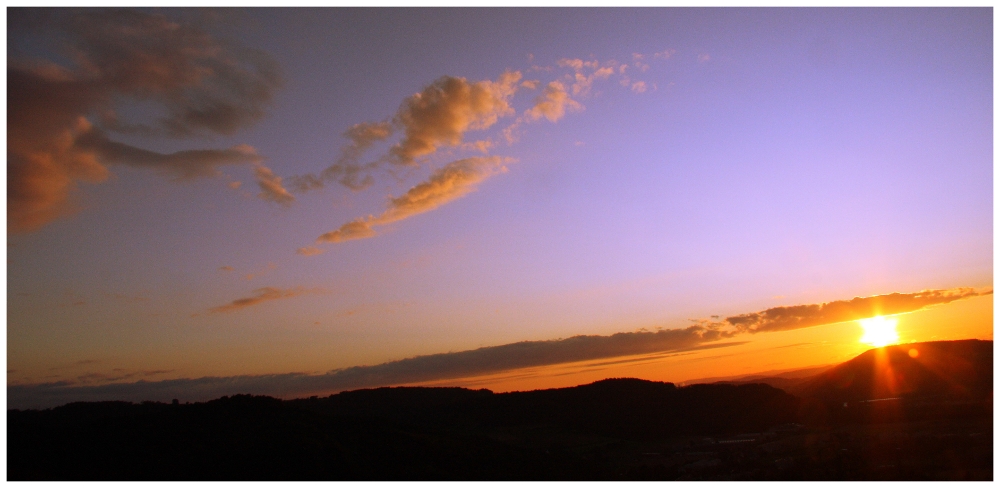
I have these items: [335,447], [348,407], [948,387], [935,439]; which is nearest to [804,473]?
[935,439]

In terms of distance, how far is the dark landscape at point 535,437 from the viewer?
29.4 meters

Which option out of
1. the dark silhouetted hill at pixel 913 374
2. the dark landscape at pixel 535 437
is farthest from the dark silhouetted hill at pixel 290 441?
the dark silhouetted hill at pixel 913 374

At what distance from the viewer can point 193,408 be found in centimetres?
3806

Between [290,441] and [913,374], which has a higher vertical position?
[290,441]

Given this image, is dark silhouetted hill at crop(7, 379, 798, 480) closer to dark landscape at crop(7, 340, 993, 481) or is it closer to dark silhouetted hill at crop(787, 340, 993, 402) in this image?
dark landscape at crop(7, 340, 993, 481)

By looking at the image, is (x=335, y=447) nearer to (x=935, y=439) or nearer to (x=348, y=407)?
(x=348, y=407)

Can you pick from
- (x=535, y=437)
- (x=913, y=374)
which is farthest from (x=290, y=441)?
(x=913, y=374)

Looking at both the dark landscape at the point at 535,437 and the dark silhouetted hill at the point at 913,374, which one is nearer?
the dark landscape at the point at 535,437

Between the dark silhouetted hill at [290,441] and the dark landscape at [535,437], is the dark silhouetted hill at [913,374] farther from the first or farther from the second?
the dark silhouetted hill at [290,441]

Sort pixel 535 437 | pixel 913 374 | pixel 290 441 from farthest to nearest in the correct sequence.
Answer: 1. pixel 913 374
2. pixel 535 437
3. pixel 290 441

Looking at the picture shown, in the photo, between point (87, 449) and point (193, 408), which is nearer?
point (87, 449)

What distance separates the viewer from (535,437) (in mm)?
54375

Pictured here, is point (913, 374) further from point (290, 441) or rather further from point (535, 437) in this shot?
point (290, 441)

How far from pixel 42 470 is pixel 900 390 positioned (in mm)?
97415
